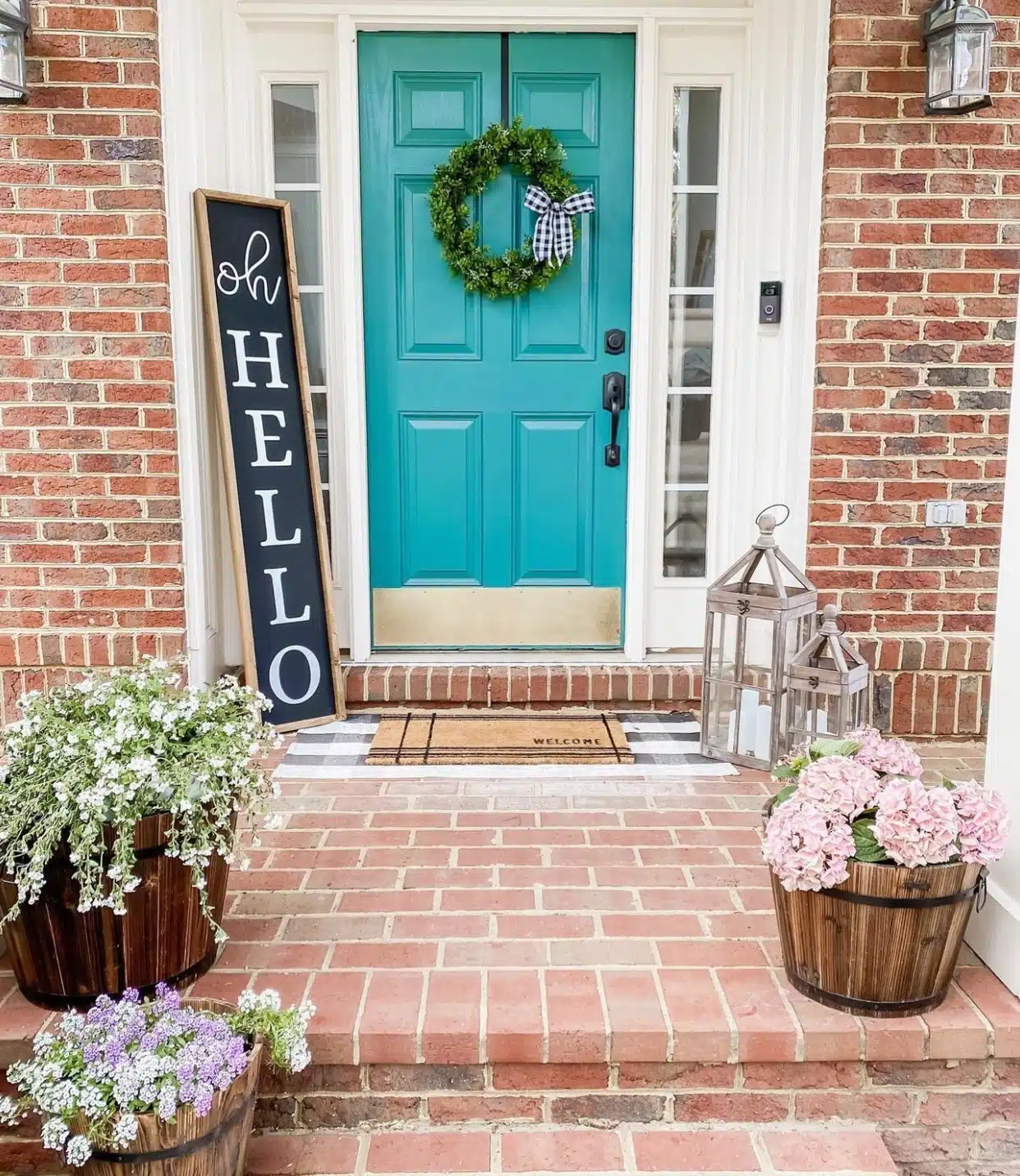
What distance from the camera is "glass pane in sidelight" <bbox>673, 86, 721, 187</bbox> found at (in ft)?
11.2

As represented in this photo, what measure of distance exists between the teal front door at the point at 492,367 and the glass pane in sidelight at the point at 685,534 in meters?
0.16

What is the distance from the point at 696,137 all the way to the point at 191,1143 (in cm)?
318

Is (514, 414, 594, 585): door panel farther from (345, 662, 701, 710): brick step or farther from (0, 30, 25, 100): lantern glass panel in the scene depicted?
(0, 30, 25, 100): lantern glass panel

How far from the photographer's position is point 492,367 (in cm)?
355

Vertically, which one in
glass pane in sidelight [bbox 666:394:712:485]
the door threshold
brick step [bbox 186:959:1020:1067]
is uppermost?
glass pane in sidelight [bbox 666:394:712:485]

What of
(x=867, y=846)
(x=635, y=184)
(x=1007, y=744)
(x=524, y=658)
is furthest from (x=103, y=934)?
(x=635, y=184)

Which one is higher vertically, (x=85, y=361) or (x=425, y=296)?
(x=425, y=296)

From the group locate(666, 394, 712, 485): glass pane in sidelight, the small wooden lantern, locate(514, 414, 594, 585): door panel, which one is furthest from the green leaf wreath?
the small wooden lantern

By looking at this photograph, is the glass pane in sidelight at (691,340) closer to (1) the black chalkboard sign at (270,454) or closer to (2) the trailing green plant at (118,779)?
(1) the black chalkboard sign at (270,454)

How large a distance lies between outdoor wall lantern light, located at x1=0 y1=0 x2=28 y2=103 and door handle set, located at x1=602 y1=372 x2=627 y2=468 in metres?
1.93

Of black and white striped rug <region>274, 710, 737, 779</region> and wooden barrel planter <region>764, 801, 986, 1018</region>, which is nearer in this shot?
wooden barrel planter <region>764, 801, 986, 1018</region>

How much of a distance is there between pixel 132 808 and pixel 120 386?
1697 millimetres

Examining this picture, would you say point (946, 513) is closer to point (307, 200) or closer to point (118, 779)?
point (307, 200)

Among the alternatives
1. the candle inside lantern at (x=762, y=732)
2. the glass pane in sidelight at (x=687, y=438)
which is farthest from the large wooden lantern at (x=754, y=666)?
Answer: the glass pane in sidelight at (x=687, y=438)
